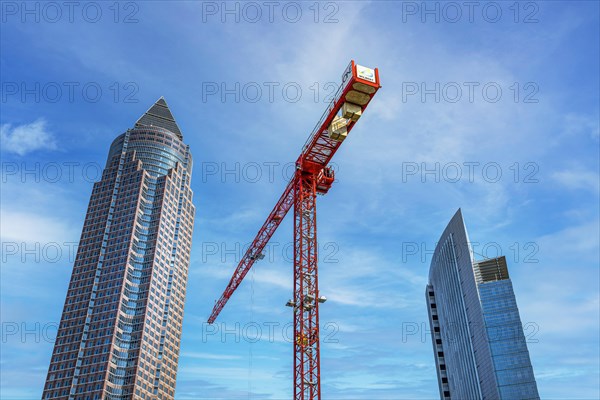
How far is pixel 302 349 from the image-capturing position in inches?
2128

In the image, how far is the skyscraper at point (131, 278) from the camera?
11444cm

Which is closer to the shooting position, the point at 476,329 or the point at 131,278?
the point at 476,329

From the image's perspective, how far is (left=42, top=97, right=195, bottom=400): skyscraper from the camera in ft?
375

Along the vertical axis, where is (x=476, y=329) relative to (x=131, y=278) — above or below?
below

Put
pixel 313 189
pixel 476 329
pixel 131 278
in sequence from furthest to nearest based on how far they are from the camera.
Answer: pixel 131 278 < pixel 476 329 < pixel 313 189

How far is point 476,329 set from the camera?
4109 inches

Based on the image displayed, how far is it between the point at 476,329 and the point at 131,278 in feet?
276

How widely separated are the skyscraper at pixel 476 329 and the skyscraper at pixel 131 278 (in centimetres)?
6997

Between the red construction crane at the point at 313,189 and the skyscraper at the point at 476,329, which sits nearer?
the red construction crane at the point at 313,189

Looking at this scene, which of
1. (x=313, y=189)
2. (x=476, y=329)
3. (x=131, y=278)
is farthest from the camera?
(x=131, y=278)

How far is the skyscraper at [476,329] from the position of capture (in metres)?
96.7

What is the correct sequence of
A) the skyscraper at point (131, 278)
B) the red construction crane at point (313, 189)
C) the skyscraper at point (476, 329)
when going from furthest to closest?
the skyscraper at point (131, 278) → the skyscraper at point (476, 329) → the red construction crane at point (313, 189)

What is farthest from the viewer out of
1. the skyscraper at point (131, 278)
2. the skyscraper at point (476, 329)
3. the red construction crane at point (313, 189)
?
the skyscraper at point (131, 278)

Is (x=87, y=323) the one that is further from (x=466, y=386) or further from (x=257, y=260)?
(x=466, y=386)
